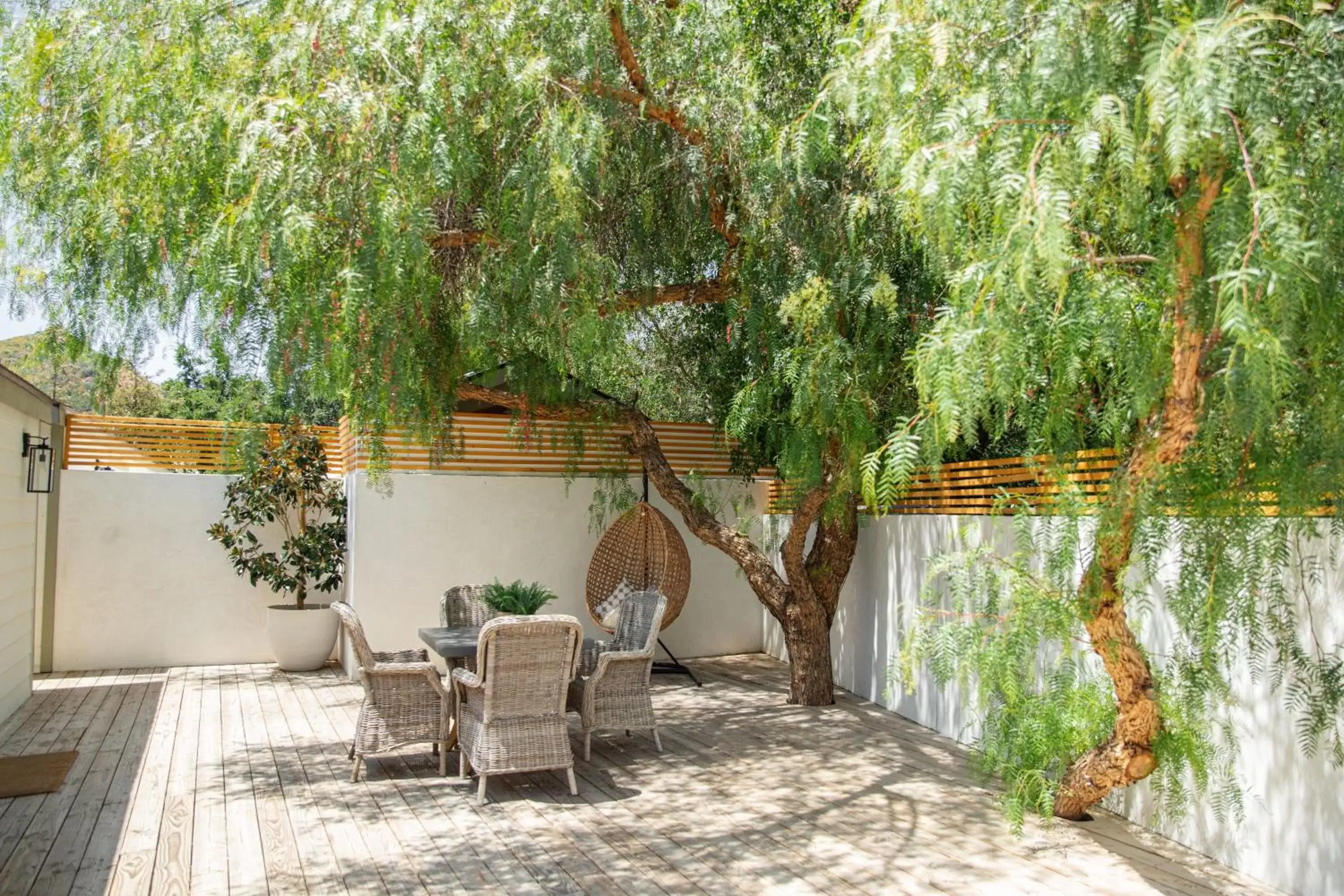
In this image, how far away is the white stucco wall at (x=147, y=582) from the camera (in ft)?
26.0

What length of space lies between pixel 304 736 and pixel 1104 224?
4965 millimetres

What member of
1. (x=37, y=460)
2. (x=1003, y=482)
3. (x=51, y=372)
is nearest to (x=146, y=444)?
(x=51, y=372)

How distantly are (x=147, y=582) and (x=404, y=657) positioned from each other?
12.2ft

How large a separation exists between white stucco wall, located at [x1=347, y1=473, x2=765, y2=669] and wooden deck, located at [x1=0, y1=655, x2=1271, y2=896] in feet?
4.61

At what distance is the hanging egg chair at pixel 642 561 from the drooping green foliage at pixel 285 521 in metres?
2.09

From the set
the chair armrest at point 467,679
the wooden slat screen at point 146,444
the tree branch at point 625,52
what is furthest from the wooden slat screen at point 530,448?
the chair armrest at point 467,679

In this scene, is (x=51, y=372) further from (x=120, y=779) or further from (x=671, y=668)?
(x=671, y=668)

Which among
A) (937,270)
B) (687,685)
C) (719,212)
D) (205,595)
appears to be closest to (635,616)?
(687,685)

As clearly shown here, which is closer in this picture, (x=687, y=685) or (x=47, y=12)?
(x=47, y=12)

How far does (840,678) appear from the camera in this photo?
24.4 feet

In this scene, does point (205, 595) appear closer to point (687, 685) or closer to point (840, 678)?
point (687, 685)

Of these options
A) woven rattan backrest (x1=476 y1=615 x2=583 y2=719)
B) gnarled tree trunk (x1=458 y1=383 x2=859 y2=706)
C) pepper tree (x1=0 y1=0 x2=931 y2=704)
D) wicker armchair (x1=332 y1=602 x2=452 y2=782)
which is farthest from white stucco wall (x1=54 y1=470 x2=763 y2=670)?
woven rattan backrest (x1=476 y1=615 x2=583 y2=719)

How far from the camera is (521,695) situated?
4.62 meters

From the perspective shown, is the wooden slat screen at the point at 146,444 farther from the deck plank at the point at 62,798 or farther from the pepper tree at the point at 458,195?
the pepper tree at the point at 458,195
